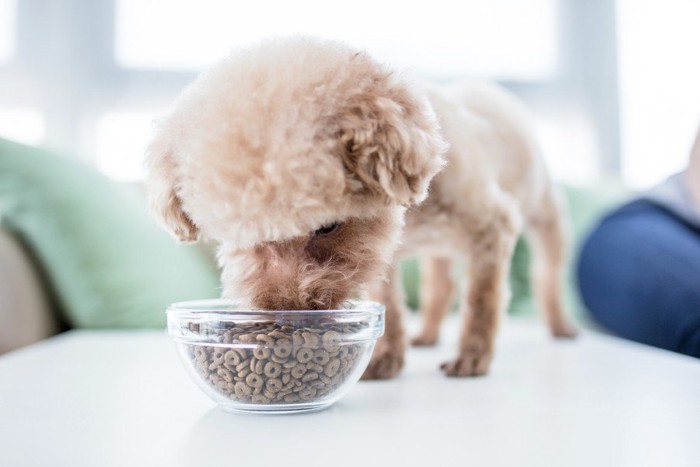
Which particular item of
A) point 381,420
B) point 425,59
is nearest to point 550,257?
point 381,420

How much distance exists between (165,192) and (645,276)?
146 cm

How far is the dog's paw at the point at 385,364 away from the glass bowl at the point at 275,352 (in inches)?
11.7

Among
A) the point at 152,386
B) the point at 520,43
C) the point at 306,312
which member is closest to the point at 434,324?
the point at 152,386

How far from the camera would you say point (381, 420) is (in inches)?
33.7

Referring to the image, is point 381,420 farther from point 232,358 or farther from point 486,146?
point 486,146

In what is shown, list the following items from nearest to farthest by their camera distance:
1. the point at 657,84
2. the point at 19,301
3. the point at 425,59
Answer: the point at 19,301 → the point at 425,59 → the point at 657,84

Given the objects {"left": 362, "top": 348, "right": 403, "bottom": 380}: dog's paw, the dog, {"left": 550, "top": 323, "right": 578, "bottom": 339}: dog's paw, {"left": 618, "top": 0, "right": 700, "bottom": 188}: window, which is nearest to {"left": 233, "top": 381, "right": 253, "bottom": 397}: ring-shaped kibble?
the dog

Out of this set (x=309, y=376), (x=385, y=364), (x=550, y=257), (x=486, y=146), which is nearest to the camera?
(x=309, y=376)

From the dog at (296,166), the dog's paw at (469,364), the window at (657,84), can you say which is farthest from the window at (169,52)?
the dog at (296,166)

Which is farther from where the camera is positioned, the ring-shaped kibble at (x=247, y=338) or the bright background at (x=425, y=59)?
the bright background at (x=425, y=59)

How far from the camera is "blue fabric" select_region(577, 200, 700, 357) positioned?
5.47 feet

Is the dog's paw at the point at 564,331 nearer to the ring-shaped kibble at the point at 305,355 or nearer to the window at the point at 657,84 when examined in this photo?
the ring-shaped kibble at the point at 305,355

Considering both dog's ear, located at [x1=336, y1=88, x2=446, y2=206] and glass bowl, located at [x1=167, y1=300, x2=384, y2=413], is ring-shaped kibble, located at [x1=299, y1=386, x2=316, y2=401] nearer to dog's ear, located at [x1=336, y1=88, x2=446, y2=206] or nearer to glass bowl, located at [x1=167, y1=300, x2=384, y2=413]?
glass bowl, located at [x1=167, y1=300, x2=384, y2=413]

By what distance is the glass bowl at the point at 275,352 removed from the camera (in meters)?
0.78
